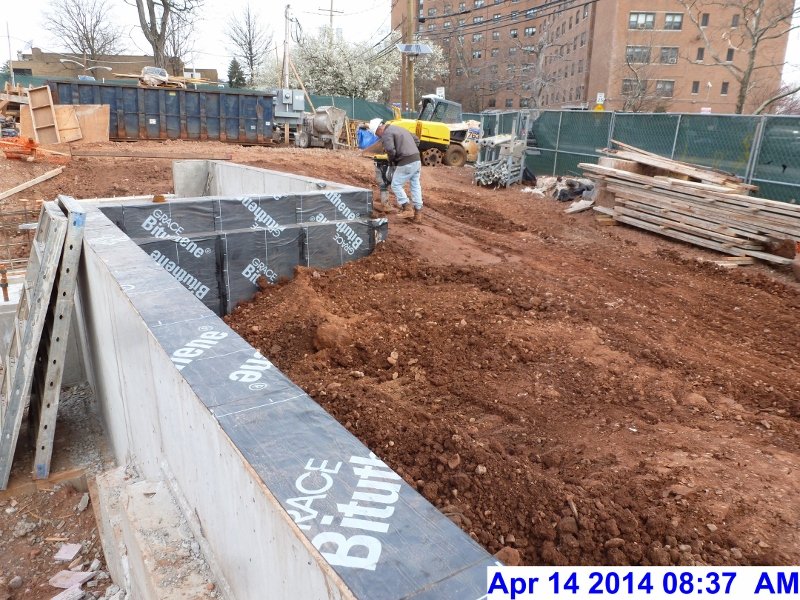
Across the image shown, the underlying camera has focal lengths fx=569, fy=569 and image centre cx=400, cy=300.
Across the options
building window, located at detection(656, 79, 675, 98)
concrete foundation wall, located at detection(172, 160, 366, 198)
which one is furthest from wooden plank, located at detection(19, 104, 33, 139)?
building window, located at detection(656, 79, 675, 98)

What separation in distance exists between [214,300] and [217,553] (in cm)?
521

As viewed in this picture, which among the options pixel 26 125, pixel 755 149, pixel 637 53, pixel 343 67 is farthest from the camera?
pixel 637 53

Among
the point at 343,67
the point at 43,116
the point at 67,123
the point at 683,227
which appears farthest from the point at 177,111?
Result: the point at 343,67

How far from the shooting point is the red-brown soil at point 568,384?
296cm

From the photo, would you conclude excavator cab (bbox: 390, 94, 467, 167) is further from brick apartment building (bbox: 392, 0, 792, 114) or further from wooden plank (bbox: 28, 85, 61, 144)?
brick apartment building (bbox: 392, 0, 792, 114)

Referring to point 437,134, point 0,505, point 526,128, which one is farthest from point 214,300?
point 437,134

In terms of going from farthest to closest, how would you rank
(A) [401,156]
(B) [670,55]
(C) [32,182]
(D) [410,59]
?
(B) [670,55], (D) [410,59], (C) [32,182], (A) [401,156]

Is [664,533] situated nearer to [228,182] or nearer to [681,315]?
[681,315]

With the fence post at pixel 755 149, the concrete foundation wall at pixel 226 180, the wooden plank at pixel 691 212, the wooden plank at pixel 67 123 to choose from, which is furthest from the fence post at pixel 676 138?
the wooden plank at pixel 67 123

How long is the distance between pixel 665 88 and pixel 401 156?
4648 cm
